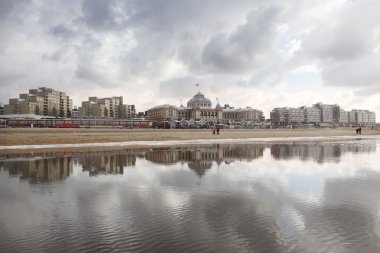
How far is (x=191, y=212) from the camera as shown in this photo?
1159 cm

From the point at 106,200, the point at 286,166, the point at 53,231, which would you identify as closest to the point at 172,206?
the point at 106,200

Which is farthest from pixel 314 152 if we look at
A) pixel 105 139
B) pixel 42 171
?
pixel 105 139

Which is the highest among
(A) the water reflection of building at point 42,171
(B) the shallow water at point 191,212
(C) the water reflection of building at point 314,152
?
(A) the water reflection of building at point 42,171

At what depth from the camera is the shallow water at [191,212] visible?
8680mm

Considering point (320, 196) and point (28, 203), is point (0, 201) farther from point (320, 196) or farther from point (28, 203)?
point (320, 196)

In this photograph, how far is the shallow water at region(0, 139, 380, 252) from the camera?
8680 mm

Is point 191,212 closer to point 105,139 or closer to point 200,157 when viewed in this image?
point 200,157

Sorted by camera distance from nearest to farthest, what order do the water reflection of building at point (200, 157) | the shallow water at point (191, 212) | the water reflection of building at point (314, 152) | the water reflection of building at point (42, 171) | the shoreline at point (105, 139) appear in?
the shallow water at point (191, 212), the water reflection of building at point (42, 171), the water reflection of building at point (200, 157), the water reflection of building at point (314, 152), the shoreline at point (105, 139)

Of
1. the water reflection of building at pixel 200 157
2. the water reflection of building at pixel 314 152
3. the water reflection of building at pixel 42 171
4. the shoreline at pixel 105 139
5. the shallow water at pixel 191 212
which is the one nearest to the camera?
the shallow water at pixel 191 212

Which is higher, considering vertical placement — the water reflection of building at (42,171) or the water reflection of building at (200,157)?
the water reflection of building at (42,171)

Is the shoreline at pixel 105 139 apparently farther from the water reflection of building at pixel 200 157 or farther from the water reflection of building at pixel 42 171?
the water reflection of building at pixel 42 171

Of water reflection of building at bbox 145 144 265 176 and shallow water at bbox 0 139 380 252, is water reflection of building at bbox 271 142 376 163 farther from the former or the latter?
shallow water at bbox 0 139 380 252

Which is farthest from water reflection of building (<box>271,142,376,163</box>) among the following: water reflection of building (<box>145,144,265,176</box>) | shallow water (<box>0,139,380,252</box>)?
shallow water (<box>0,139,380,252</box>)

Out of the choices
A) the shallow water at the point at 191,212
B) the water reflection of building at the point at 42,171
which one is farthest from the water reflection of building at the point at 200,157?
the water reflection of building at the point at 42,171
